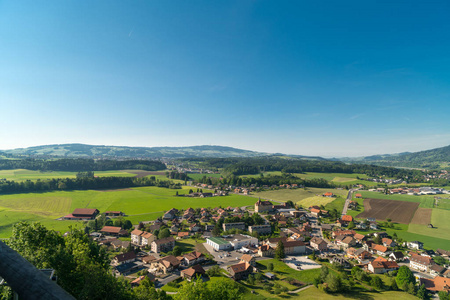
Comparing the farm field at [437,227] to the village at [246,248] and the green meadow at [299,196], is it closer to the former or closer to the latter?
the village at [246,248]

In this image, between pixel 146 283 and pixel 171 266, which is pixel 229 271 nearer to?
pixel 171 266

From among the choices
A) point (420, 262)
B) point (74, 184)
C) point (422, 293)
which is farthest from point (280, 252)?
point (74, 184)

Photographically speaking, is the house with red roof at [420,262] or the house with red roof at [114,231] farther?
the house with red roof at [114,231]

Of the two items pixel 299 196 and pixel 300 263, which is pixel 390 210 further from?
pixel 300 263

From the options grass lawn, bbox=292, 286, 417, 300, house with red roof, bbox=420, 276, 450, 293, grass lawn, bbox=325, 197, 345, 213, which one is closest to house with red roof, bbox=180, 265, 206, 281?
grass lawn, bbox=292, 286, 417, 300

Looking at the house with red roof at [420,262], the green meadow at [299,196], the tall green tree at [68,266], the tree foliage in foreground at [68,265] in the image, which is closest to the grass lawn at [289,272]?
the house with red roof at [420,262]

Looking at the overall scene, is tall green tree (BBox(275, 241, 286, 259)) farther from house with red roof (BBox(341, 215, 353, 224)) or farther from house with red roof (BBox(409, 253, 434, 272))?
house with red roof (BBox(341, 215, 353, 224))

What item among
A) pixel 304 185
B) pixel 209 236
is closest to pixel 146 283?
pixel 209 236
